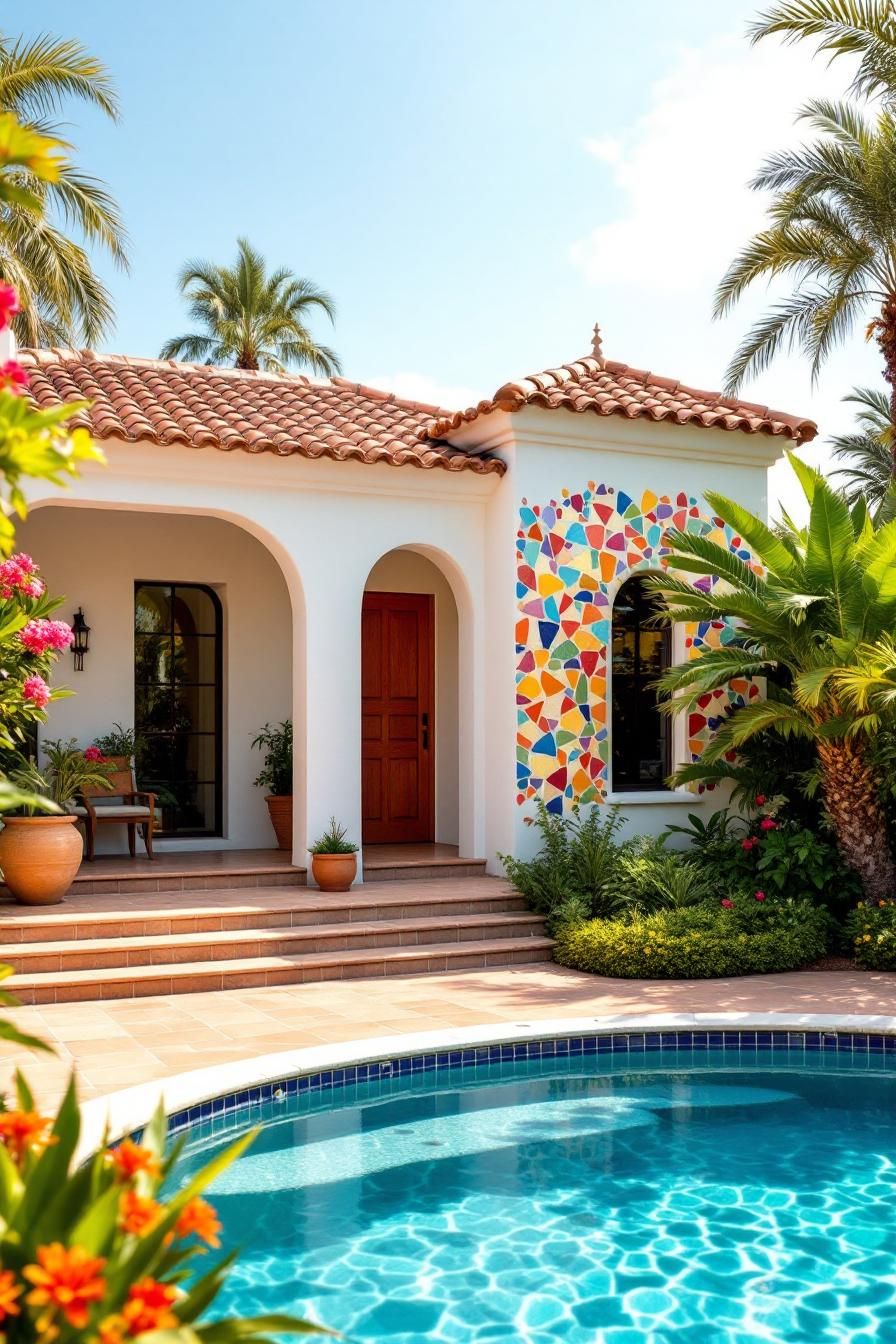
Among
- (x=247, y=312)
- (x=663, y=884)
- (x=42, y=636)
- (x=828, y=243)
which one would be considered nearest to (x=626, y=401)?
(x=828, y=243)

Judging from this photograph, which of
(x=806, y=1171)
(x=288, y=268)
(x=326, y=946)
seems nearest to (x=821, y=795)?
(x=326, y=946)

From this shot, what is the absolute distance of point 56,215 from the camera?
55.5ft

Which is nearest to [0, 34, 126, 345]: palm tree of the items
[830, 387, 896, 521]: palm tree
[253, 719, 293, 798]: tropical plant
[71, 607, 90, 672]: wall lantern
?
[71, 607, 90, 672]: wall lantern

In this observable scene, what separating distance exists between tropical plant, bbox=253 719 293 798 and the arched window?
3.55 m

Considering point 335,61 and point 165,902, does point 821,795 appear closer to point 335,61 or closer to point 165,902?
point 165,902

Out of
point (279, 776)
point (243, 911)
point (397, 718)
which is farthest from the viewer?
point (397, 718)

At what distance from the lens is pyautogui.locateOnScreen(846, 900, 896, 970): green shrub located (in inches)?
408

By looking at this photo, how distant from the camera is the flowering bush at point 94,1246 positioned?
2.31 meters

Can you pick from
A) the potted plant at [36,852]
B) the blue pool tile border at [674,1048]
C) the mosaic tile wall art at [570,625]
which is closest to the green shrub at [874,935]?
the blue pool tile border at [674,1048]

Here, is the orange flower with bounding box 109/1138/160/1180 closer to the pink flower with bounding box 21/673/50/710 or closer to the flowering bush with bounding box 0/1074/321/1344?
the flowering bush with bounding box 0/1074/321/1344

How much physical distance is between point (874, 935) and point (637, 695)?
3.75 metres

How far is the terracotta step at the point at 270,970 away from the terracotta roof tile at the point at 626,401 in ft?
16.2

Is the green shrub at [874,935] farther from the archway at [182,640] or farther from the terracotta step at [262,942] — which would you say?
the archway at [182,640]

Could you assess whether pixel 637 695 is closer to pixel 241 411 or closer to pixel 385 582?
pixel 385 582
